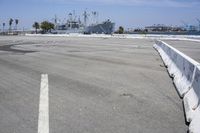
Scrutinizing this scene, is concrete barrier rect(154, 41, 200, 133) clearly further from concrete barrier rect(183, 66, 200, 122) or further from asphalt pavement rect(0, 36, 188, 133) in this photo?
asphalt pavement rect(0, 36, 188, 133)

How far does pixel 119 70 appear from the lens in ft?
44.7

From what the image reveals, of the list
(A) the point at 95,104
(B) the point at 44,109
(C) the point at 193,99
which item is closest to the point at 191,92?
(C) the point at 193,99

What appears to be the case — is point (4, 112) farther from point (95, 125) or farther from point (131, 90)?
point (131, 90)

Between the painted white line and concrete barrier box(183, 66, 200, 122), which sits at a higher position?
concrete barrier box(183, 66, 200, 122)

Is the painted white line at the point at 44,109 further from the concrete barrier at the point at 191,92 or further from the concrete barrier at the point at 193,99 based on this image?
the concrete barrier at the point at 193,99

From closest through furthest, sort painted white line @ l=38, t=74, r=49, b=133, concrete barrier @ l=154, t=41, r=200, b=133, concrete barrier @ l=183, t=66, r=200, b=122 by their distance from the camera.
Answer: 1. concrete barrier @ l=154, t=41, r=200, b=133
2. painted white line @ l=38, t=74, r=49, b=133
3. concrete barrier @ l=183, t=66, r=200, b=122

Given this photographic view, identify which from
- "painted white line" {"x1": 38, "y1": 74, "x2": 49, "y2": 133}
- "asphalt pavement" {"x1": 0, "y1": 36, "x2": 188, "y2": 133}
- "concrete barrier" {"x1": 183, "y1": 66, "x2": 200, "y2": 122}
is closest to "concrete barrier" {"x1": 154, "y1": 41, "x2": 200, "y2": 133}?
"concrete barrier" {"x1": 183, "y1": 66, "x2": 200, "y2": 122}

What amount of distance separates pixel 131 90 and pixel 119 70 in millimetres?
4378

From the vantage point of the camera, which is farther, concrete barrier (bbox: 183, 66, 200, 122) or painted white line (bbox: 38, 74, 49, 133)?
concrete barrier (bbox: 183, 66, 200, 122)

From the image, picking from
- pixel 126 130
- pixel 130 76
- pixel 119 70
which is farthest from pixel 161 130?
pixel 119 70

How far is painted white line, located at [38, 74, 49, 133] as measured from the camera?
596 cm

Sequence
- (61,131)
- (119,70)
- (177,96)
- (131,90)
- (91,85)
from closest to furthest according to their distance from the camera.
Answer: (61,131)
(177,96)
(131,90)
(91,85)
(119,70)

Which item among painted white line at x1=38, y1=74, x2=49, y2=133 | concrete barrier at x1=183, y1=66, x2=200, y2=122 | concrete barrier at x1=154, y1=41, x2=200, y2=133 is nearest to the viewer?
concrete barrier at x1=154, y1=41, x2=200, y2=133

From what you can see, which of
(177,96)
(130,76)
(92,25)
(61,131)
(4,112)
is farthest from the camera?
(92,25)
